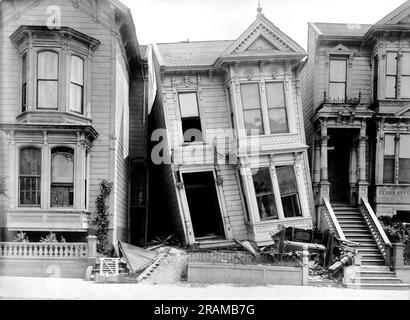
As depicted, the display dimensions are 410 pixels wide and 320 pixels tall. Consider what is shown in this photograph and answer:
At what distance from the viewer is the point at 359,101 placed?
16.9 meters

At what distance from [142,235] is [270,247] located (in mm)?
6227

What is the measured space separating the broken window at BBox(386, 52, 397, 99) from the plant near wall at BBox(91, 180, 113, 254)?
10248 millimetres

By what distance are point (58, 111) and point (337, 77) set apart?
1017 cm

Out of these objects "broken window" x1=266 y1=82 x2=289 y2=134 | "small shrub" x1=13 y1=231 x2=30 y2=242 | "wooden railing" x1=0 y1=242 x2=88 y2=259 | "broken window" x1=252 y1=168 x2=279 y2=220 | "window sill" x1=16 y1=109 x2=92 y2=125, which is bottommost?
"wooden railing" x1=0 y1=242 x2=88 y2=259

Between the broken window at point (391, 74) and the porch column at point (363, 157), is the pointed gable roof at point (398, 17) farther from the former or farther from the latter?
the porch column at point (363, 157)

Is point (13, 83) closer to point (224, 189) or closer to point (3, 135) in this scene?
point (3, 135)

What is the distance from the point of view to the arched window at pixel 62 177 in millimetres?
13930

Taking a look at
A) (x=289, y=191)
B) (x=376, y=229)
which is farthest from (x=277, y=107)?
(x=376, y=229)

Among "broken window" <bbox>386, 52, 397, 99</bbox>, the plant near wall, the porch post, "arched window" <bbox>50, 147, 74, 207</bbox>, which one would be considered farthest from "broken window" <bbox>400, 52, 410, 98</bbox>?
"arched window" <bbox>50, 147, 74, 207</bbox>

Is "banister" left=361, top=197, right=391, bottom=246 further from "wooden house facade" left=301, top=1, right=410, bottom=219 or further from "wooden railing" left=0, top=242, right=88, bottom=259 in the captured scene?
"wooden railing" left=0, top=242, right=88, bottom=259

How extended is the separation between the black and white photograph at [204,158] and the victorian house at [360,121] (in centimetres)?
5

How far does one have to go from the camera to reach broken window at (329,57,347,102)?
17453 millimetres

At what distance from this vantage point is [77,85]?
46.9ft
